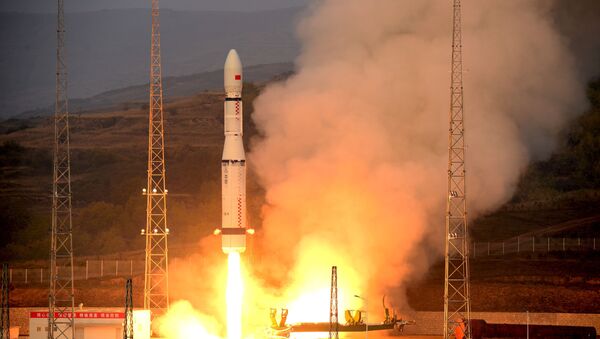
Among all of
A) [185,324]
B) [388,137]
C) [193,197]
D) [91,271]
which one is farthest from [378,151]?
[193,197]

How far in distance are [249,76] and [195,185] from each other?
108ft

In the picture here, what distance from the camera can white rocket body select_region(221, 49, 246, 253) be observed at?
4781 centimetres

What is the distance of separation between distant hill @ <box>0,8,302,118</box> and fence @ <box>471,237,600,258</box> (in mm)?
54478

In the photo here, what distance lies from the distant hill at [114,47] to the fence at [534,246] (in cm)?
5448

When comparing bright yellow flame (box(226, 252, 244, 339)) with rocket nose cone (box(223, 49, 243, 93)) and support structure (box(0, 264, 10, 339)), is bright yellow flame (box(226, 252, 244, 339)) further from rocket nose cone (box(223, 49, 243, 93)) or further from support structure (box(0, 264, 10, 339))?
support structure (box(0, 264, 10, 339))

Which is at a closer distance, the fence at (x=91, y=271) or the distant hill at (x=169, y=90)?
the fence at (x=91, y=271)

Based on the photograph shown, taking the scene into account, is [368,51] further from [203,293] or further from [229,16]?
[229,16]

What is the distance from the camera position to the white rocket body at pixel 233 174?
47812 millimetres

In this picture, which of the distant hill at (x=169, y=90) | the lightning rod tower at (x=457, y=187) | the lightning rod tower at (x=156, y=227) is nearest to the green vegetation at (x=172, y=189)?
the lightning rod tower at (x=156, y=227)

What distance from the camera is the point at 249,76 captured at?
127500 millimetres

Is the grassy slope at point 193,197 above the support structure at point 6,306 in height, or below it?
above

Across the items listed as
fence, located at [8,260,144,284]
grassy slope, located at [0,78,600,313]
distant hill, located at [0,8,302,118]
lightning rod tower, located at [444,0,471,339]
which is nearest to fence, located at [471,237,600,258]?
grassy slope, located at [0,78,600,313]

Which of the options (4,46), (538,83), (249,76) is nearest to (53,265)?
(538,83)

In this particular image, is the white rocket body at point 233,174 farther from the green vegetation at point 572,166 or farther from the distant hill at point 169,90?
the distant hill at point 169,90
